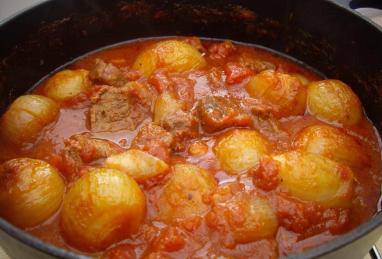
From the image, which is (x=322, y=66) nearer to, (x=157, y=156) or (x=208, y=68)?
(x=208, y=68)

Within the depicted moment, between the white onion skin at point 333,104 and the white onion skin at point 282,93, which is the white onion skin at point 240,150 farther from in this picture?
the white onion skin at point 333,104

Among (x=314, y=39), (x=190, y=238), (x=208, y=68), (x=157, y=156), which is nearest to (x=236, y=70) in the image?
(x=208, y=68)

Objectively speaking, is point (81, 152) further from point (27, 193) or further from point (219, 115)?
point (219, 115)

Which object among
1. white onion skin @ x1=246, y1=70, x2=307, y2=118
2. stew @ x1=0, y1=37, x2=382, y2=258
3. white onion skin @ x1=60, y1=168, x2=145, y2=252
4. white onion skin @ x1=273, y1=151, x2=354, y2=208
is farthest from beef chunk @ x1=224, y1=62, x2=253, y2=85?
white onion skin @ x1=60, y1=168, x2=145, y2=252

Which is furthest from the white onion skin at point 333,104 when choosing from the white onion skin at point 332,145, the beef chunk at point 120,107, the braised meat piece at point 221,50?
the beef chunk at point 120,107

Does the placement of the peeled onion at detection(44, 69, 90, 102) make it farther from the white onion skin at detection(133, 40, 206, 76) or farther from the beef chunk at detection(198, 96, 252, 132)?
the beef chunk at detection(198, 96, 252, 132)
